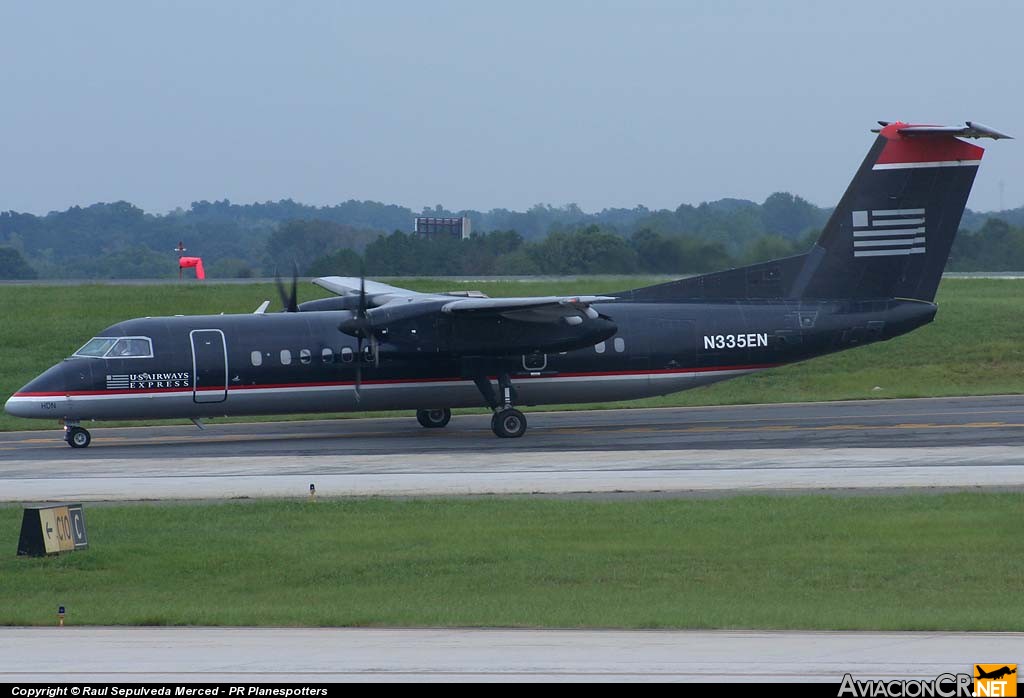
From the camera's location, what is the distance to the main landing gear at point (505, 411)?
28.3 m

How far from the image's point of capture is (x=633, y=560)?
15773 millimetres

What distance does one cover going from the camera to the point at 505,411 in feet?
93.0

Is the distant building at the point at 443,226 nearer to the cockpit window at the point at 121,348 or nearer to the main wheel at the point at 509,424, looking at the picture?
the main wheel at the point at 509,424

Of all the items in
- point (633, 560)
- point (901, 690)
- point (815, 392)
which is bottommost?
point (815, 392)

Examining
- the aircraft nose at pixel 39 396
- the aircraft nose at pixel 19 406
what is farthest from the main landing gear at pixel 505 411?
the aircraft nose at pixel 19 406

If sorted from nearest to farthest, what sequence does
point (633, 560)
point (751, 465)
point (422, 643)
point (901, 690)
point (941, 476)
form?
point (901, 690) → point (422, 643) → point (633, 560) → point (941, 476) → point (751, 465)

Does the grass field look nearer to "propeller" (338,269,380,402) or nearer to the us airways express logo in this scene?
the us airways express logo

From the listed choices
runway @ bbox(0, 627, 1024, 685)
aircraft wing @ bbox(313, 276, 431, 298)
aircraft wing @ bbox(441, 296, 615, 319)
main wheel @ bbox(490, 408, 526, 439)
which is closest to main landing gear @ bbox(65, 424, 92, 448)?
aircraft wing @ bbox(313, 276, 431, 298)

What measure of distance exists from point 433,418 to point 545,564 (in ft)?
50.5

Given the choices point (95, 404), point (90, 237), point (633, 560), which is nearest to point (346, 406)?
point (95, 404)

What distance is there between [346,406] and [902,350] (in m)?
22.1

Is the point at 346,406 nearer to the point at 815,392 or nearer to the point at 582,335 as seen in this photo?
the point at 582,335

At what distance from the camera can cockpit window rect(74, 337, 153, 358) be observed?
2753 centimetres

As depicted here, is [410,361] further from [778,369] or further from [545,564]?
[778,369]
